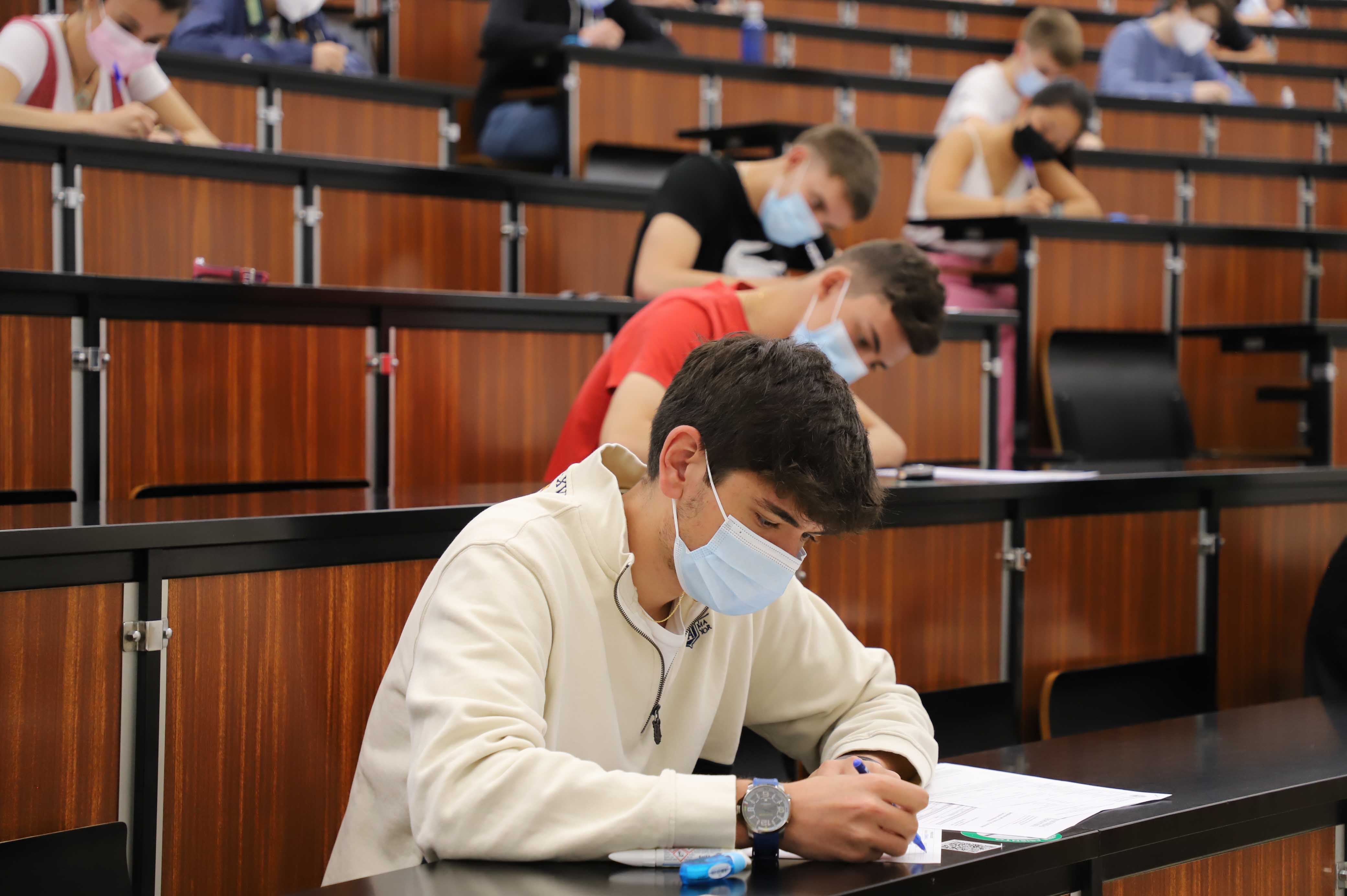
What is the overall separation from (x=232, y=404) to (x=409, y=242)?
1.12 metres

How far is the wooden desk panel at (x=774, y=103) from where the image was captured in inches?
181

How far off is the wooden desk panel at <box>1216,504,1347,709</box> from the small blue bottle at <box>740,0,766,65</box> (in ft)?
9.84

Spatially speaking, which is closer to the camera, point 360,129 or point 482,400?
point 482,400

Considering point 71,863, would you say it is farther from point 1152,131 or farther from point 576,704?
point 1152,131

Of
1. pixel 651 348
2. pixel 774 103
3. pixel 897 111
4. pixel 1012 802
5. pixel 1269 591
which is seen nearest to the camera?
pixel 1012 802

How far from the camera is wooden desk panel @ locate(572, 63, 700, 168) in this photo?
4.28 m

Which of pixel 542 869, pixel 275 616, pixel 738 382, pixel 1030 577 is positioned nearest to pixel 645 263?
pixel 1030 577

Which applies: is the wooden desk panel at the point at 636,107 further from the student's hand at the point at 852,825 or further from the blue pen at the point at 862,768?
the student's hand at the point at 852,825

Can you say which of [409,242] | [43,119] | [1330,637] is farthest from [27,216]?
[1330,637]

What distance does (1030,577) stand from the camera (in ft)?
8.18

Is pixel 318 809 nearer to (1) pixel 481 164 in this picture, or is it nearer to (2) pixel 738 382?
(2) pixel 738 382

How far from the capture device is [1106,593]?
2.58 meters

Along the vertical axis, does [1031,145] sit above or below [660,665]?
above

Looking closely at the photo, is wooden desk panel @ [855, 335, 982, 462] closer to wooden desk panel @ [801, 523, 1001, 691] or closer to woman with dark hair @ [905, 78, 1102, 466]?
woman with dark hair @ [905, 78, 1102, 466]
